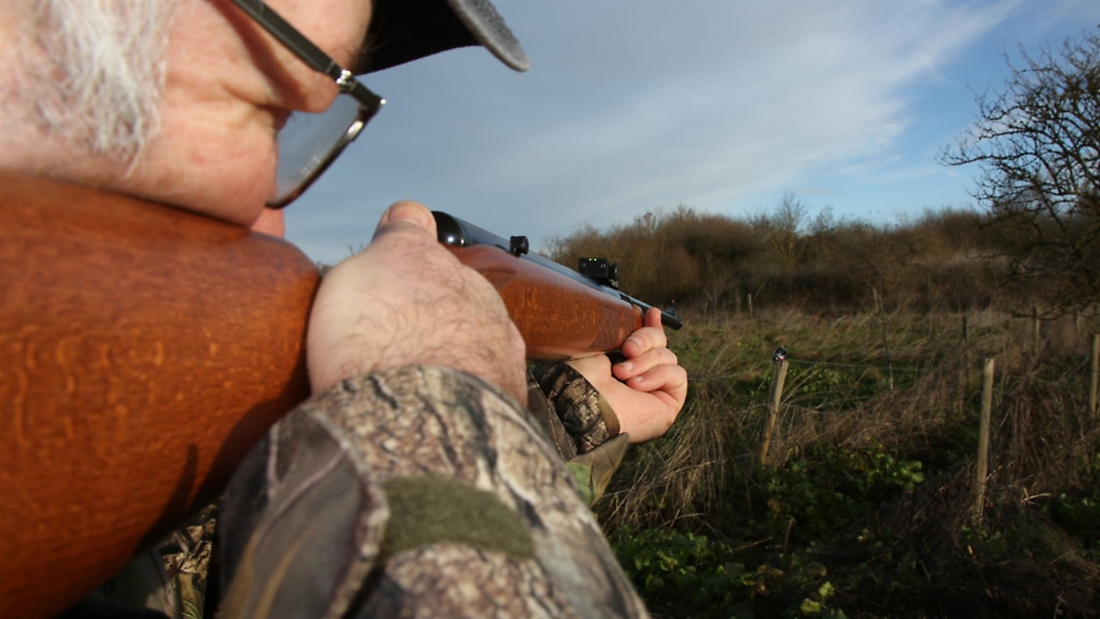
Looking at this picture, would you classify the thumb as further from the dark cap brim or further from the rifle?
the rifle

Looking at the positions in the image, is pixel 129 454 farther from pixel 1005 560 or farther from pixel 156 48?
pixel 1005 560

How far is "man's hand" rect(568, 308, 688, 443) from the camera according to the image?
2.64 m

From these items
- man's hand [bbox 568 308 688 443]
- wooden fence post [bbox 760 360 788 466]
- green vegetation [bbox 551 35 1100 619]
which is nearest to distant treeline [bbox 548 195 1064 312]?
green vegetation [bbox 551 35 1100 619]

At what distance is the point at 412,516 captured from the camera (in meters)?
0.58

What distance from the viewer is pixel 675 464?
7961 millimetres

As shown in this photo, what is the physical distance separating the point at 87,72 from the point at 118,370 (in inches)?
23.1

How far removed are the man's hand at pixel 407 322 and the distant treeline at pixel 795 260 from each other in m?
22.9

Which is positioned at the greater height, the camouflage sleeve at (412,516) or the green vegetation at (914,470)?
the camouflage sleeve at (412,516)

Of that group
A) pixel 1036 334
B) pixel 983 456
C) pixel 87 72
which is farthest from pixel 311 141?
pixel 1036 334

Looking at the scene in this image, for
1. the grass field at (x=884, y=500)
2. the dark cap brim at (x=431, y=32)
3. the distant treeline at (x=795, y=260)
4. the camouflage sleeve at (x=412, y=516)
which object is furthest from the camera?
the distant treeline at (x=795, y=260)

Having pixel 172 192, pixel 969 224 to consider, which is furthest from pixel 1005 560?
pixel 969 224

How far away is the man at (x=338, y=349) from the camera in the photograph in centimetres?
57

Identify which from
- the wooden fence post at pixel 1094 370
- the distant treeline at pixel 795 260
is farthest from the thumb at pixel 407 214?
the distant treeline at pixel 795 260

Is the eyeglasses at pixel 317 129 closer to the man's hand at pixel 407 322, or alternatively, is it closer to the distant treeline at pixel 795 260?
the man's hand at pixel 407 322
